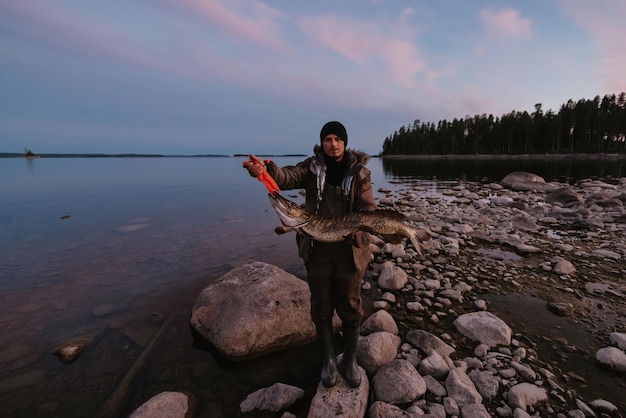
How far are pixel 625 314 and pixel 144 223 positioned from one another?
18240 mm

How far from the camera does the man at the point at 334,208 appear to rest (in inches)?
145

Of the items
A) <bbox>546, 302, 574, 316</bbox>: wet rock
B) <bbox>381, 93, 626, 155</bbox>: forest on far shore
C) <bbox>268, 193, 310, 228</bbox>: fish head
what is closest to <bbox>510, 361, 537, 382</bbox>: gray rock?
Result: <bbox>546, 302, 574, 316</bbox>: wet rock

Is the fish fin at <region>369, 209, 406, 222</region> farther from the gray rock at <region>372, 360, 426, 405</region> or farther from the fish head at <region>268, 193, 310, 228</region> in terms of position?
the gray rock at <region>372, 360, 426, 405</region>

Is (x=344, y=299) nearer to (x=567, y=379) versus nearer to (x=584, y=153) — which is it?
(x=567, y=379)

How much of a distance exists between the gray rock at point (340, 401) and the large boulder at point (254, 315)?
146cm

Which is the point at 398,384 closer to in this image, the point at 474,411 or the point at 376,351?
the point at 376,351

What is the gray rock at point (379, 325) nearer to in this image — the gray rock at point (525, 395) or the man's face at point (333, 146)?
the gray rock at point (525, 395)

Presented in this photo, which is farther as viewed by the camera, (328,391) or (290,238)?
(290,238)

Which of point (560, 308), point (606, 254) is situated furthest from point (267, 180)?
point (606, 254)

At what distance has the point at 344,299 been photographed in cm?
387

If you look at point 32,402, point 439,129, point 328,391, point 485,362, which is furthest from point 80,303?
point 439,129

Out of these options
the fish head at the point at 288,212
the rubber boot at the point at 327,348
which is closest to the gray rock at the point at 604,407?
the rubber boot at the point at 327,348

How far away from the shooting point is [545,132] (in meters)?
93.3

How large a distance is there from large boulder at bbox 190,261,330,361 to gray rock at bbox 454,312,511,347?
2824mm
